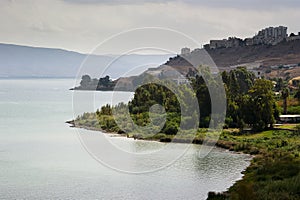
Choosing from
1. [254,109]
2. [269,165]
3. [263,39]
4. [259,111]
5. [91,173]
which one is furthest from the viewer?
[263,39]

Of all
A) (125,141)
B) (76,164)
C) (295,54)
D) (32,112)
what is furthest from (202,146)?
(295,54)

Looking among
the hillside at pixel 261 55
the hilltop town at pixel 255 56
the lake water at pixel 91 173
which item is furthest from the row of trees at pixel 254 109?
the hillside at pixel 261 55

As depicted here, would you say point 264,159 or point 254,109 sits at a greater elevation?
point 254,109

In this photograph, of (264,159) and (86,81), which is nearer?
(264,159)

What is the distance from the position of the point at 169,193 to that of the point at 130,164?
695 centimetres

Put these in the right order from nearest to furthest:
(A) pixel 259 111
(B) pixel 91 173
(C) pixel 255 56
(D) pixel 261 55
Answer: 1. (B) pixel 91 173
2. (A) pixel 259 111
3. (D) pixel 261 55
4. (C) pixel 255 56

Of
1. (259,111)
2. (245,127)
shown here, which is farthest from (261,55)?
(259,111)

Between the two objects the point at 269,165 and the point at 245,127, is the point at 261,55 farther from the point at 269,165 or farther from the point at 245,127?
the point at 269,165

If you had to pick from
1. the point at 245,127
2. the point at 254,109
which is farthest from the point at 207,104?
the point at 254,109

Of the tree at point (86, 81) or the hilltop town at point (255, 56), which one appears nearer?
the hilltop town at point (255, 56)

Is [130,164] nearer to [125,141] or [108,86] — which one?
[125,141]

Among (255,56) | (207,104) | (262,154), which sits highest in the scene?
(255,56)

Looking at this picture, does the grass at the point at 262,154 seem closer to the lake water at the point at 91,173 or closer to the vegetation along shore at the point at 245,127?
the vegetation along shore at the point at 245,127

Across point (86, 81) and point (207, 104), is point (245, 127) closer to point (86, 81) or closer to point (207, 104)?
point (207, 104)
